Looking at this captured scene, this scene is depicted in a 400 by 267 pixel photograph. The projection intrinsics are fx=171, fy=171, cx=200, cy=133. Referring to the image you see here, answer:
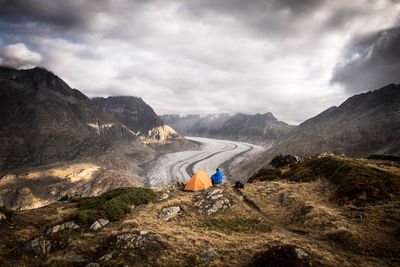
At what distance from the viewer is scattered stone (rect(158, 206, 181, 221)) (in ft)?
50.6

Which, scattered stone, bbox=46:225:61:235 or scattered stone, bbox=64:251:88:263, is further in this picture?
scattered stone, bbox=46:225:61:235

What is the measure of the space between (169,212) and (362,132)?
152588 millimetres

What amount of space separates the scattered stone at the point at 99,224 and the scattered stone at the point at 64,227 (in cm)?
101

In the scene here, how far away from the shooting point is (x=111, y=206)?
15.5 metres

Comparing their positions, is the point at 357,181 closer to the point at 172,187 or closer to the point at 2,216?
the point at 172,187

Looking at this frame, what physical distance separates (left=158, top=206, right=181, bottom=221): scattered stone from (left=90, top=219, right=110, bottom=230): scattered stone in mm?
4349

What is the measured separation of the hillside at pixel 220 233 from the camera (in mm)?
8547

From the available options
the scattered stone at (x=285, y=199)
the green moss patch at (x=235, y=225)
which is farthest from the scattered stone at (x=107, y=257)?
the scattered stone at (x=285, y=199)

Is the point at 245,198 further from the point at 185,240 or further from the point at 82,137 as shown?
the point at 82,137

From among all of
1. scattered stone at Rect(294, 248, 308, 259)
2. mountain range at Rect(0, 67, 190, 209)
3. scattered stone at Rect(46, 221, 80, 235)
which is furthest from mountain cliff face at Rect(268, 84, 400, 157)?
mountain range at Rect(0, 67, 190, 209)

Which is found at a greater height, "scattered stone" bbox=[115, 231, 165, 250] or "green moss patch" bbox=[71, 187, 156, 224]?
"scattered stone" bbox=[115, 231, 165, 250]

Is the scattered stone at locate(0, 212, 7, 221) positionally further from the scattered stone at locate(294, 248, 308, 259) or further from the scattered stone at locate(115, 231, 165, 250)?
the scattered stone at locate(294, 248, 308, 259)

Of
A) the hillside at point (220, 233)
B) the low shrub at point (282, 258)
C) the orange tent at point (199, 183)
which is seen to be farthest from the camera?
the orange tent at point (199, 183)

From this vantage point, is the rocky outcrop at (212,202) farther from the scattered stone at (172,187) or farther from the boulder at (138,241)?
the boulder at (138,241)
